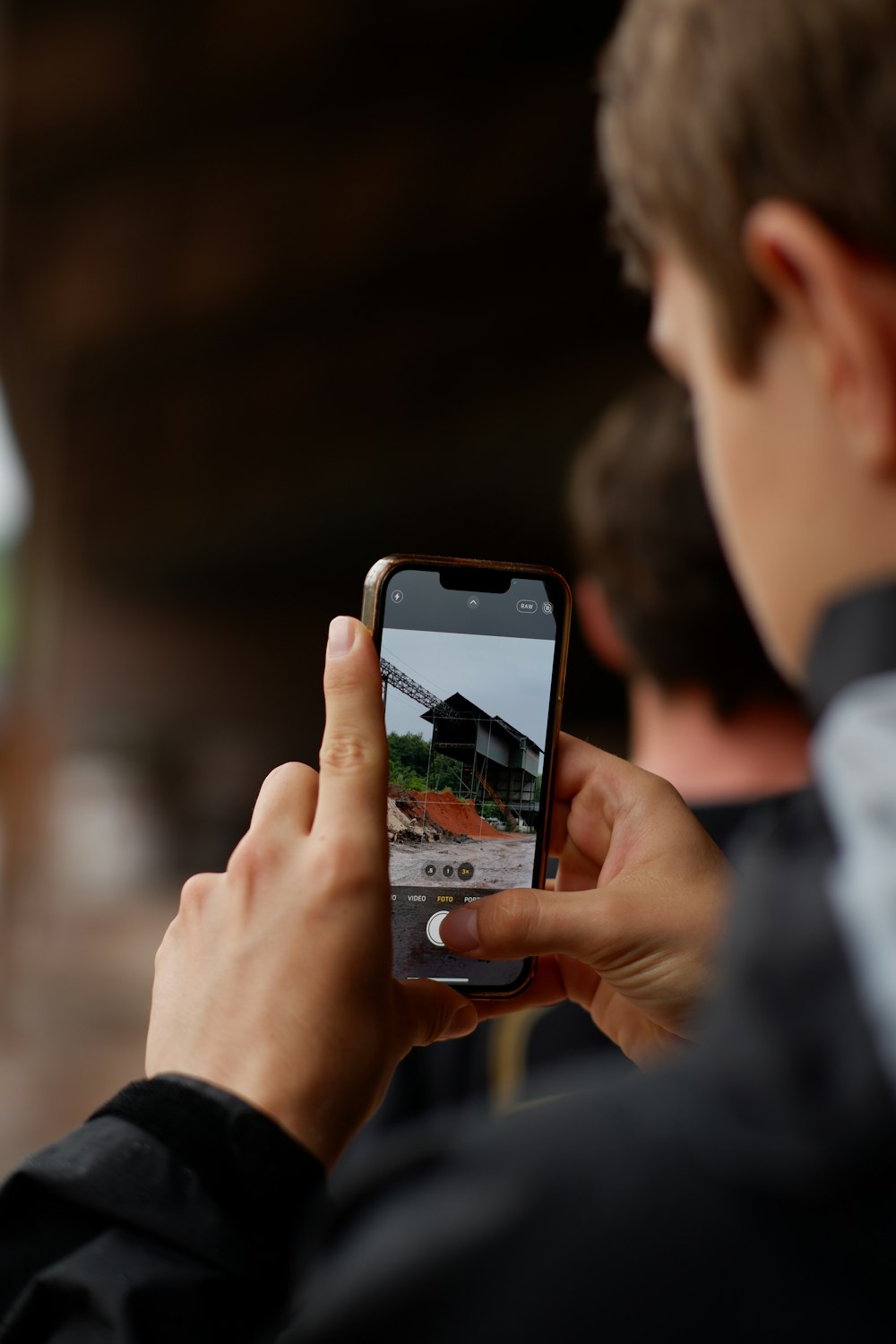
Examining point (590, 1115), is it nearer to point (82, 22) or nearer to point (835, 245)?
point (835, 245)

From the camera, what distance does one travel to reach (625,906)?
2.26 ft

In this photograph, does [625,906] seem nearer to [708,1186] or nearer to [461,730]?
[461,730]

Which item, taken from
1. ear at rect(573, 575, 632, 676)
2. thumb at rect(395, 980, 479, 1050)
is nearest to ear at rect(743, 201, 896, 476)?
thumb at rect(395, 980, 479, 1050)

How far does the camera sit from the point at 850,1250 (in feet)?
1.04

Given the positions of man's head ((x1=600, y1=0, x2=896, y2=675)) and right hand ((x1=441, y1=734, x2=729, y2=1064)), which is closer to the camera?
man's head ((x1=600, y1=0, x2=896, y2=675))

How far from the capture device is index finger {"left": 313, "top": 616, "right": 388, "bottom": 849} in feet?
1.86

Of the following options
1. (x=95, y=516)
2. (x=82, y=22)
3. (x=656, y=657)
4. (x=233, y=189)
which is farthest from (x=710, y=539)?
(x=95, y=516)

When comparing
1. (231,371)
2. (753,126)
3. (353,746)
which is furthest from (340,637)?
(231,371)

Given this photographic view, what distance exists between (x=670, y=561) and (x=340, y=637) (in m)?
0.81

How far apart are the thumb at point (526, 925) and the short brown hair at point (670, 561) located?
2.32ft

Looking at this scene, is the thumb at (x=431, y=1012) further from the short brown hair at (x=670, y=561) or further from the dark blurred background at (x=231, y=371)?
the short brown hair at (x=670, y=561)

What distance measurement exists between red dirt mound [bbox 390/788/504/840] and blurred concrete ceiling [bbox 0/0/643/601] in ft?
13.5

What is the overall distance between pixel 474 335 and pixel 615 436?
759 cm

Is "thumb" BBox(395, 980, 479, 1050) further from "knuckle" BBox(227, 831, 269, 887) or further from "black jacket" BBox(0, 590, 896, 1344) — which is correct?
Answer: "black jacket" BBox(0, 590, 896, 1344)
